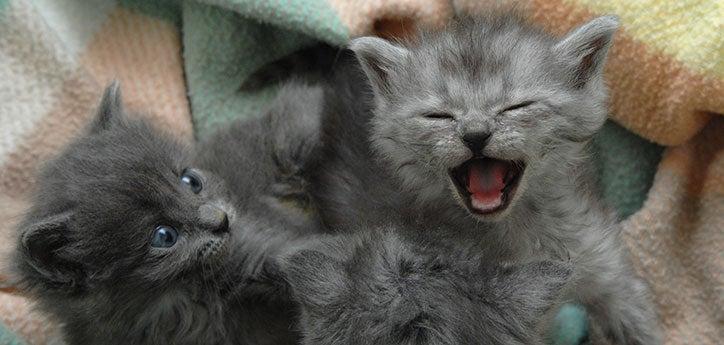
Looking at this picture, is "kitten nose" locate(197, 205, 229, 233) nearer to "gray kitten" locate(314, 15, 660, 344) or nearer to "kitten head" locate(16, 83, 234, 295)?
"kitten head" locate(16, 83, 234, 295)

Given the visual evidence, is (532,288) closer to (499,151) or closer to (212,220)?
(499,151)

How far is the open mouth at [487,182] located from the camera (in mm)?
1621

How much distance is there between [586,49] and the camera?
172 cm

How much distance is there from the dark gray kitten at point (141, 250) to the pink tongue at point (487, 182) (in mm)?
487

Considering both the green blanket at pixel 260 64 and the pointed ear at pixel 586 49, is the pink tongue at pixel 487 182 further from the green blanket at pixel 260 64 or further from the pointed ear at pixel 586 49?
the green blanket at pixel 260 64

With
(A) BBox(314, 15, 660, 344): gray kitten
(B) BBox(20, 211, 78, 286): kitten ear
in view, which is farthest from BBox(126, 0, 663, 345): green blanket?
(B) BBox(20, 211, 78, 286): kitten ear

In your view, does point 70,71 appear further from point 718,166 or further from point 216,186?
point 718,166

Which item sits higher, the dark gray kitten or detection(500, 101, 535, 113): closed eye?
detection(500, 101, 535, 113): closed eye

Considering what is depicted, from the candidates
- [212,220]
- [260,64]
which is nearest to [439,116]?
[212,220]

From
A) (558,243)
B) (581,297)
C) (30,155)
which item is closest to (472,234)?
(558,243)

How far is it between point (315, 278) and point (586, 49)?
754mm

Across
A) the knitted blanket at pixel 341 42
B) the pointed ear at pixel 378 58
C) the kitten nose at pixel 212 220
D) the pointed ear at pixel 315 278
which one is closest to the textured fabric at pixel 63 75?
the knitted blanket at pixel 341 42

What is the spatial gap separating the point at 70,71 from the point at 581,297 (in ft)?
5.01

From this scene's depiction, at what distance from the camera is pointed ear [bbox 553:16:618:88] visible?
1.70 metres
